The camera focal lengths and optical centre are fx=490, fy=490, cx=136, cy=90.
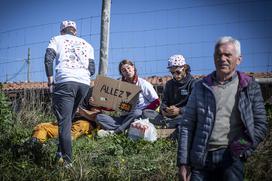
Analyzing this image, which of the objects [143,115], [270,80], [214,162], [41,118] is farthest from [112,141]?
[214,162]

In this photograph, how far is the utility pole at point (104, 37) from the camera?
8.77 meters

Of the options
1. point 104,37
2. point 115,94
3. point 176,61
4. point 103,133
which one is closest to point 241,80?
point 176,61

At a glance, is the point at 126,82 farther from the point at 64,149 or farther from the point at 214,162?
the point at 214,162

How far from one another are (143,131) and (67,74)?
4.93ft

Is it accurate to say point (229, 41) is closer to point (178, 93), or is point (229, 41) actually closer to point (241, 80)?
point (241, 80)

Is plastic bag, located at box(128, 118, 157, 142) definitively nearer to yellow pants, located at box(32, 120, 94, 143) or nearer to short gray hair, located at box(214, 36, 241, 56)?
yellow pants, located at box(32, 120, 94, 143)

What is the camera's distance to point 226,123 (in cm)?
345

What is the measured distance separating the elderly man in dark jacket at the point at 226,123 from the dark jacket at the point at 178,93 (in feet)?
12.1

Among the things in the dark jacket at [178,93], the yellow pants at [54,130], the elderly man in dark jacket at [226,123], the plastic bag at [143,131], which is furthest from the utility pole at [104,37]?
the elderly man in dark jacket at [226,123]

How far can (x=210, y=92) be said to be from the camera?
3.49 m

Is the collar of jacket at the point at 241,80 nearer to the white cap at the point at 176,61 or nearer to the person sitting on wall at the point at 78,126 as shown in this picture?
the white cap at the point at 176,61

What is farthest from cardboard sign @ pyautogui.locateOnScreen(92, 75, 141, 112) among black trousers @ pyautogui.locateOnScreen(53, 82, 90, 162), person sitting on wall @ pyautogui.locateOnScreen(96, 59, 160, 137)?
black trousers @ pyautogui.locateOnScreen(53, 82, 90, 162)

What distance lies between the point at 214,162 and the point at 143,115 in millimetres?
4101

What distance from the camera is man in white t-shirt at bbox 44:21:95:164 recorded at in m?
5.91
